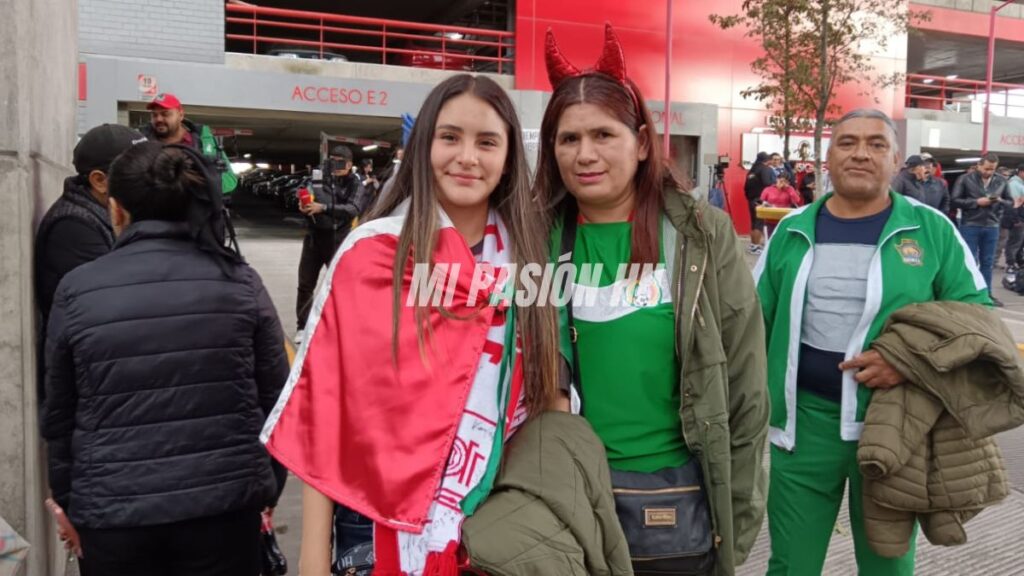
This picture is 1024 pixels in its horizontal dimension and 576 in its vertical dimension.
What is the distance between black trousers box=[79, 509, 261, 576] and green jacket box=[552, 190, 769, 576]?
1135mm

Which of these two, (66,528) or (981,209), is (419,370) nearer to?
(66,528)

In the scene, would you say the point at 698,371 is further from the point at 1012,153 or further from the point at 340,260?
the point at 1012,153

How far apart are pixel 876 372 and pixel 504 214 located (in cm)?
147

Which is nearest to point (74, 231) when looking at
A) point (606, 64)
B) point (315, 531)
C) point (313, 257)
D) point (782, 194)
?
point (315, 531)

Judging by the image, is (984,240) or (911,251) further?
(984,240)

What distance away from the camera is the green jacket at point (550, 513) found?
154 cm

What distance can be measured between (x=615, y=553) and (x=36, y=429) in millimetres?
2143

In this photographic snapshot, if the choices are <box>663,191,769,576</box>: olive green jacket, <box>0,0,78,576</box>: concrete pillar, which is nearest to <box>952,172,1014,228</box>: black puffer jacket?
<box>663,191,769,576</box>: olive green jacket

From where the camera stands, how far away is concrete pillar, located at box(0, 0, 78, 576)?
2.41m

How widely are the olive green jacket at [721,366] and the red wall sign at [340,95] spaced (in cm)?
1636

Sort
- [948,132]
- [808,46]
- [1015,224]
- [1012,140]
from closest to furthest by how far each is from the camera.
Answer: [1015,224], [808,46], [948,132], [1012,140]

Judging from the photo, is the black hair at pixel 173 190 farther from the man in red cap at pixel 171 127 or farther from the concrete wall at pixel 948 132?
the concrete wall at pixel 948 132

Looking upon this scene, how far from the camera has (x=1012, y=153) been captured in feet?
86.1

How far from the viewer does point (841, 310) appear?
2.73 metres
